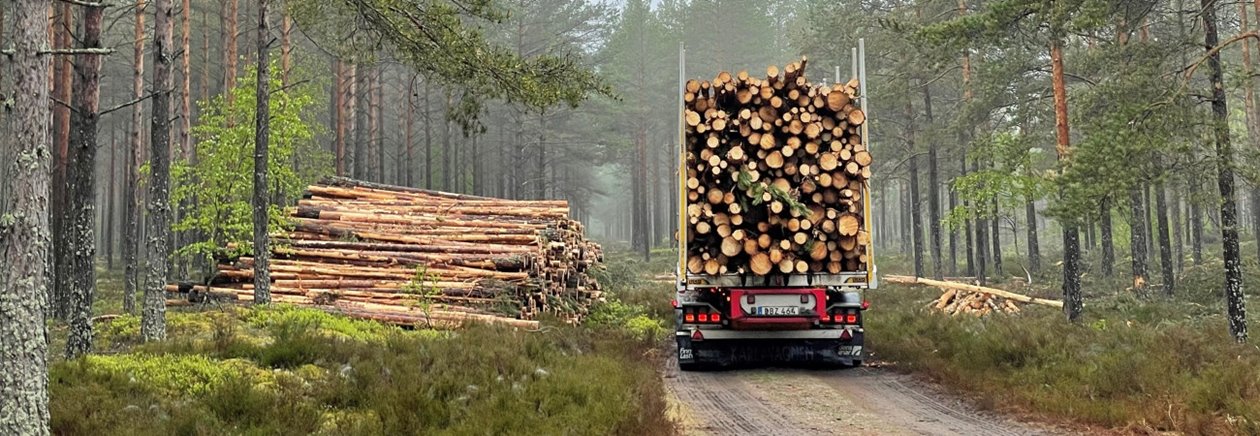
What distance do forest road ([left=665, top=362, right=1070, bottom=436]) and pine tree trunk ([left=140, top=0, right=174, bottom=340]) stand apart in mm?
7023

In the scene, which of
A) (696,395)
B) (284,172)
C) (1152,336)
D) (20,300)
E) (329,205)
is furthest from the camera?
(329,205)

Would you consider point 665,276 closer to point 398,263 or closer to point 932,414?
point 398,263

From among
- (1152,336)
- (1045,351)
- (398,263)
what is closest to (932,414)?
(1045,351)

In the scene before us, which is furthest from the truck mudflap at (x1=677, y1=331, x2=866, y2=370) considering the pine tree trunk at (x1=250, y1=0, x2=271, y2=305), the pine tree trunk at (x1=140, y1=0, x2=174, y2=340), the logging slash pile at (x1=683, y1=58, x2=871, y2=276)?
the pine tree trunk at (x1=250, y1=0, x2=271, y2=305)

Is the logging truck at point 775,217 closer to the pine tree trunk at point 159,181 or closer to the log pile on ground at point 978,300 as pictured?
the pine tree trunk at point 159,181

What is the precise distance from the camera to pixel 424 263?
48.0 feet

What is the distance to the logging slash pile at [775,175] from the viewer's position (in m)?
9.73

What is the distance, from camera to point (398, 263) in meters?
14.8

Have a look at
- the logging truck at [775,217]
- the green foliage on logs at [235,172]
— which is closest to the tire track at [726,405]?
the logging truck at [775,217]

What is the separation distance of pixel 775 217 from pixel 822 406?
2.75 meters

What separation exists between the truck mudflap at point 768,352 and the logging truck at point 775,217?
0.06 feet

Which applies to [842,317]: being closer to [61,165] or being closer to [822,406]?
[822,406]

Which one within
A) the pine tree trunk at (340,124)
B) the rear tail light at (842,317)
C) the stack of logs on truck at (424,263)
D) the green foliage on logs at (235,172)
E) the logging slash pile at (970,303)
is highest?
the pine tree trunk at (340,124)

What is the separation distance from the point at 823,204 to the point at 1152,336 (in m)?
4.67
